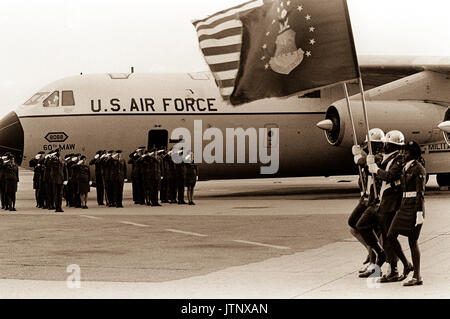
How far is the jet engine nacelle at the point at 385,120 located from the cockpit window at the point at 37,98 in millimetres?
7853

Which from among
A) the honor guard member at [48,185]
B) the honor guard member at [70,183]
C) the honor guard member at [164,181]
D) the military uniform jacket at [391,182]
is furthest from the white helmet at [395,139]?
the honor guard member at [164,181]

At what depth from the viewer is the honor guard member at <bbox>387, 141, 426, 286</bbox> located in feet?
32.9

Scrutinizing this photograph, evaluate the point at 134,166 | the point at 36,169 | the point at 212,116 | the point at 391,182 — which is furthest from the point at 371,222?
the point at 212,116

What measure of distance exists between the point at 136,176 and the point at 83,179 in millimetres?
1688

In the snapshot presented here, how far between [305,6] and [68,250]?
5216 millimetres

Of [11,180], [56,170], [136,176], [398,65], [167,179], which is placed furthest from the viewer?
[398,65]

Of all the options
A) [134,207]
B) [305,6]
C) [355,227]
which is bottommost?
[134,207]

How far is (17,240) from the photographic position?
15211 millimetres

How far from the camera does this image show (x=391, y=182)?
10430 mm

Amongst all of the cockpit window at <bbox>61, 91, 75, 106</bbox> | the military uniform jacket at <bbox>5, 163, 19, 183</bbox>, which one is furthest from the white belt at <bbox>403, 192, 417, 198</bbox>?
the cockpit window at <bbox>61, 91, 75, 106</bbox>

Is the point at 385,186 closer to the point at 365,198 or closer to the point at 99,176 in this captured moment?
the point at 365,198

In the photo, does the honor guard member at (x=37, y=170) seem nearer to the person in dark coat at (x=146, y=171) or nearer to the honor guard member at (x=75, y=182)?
the honor guard member at (x=75, y=182)
